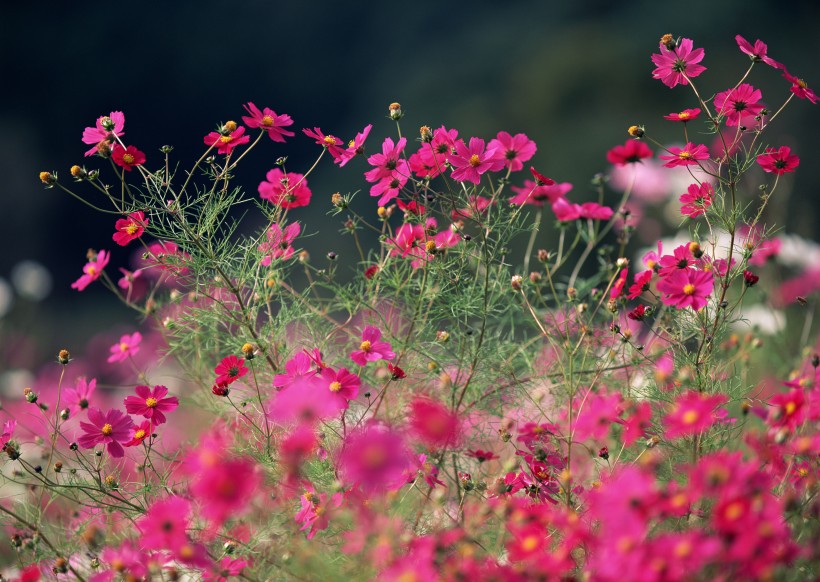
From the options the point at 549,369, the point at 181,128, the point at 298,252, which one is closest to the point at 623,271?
the point at 549,369

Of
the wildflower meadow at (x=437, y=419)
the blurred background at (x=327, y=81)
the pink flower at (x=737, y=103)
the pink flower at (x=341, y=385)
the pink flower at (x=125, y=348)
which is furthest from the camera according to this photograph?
the blurred background at (x=327, y=81)

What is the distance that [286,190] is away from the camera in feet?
3.46

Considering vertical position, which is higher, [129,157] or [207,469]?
[129,157]

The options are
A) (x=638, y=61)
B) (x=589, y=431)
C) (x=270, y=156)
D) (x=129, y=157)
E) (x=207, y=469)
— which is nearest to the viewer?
(x=207, y=469)

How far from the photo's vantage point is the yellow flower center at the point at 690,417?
0.62m

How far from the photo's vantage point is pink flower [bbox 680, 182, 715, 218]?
97 centimetres

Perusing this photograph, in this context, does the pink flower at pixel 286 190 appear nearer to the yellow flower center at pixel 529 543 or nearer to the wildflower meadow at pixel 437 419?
the wildflower meadow at pixel 437 419

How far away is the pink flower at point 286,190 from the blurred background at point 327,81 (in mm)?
2508

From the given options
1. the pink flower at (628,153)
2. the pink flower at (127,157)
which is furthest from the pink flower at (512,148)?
the pink flower at (127,157)

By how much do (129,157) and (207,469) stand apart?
50 cm

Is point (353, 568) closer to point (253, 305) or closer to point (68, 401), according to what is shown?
point (253, 305)

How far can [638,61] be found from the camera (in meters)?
4.48

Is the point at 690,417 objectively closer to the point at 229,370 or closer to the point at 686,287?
the point at 686,287

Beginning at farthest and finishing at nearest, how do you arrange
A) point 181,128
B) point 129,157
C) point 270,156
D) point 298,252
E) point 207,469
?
point 270,156, point 181,128, point 298,252, point 129,157, point 207,469
